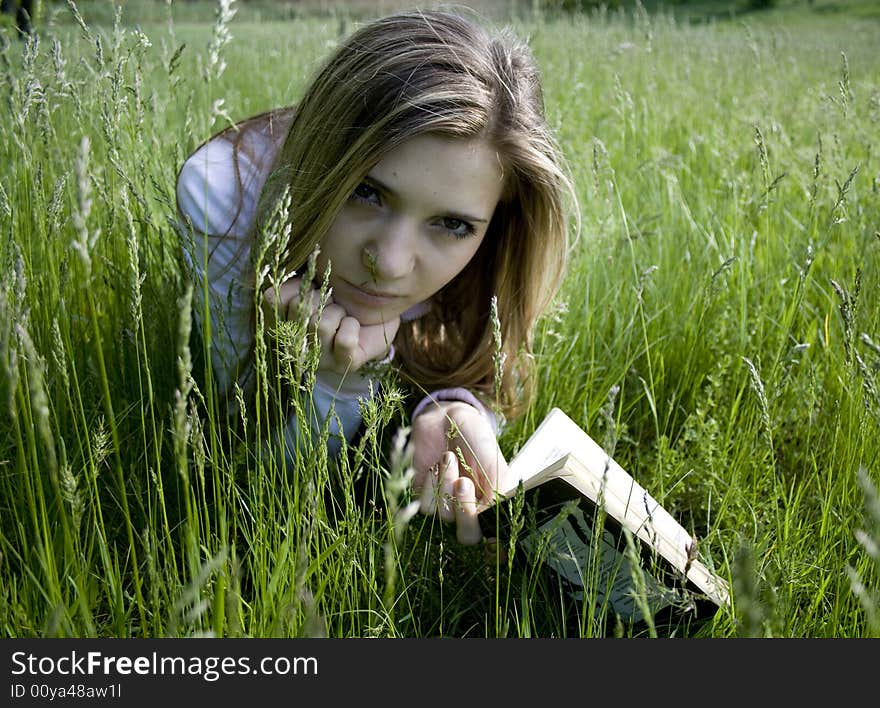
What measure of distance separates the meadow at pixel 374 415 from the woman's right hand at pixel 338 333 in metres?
0.16

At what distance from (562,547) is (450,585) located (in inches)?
10.3

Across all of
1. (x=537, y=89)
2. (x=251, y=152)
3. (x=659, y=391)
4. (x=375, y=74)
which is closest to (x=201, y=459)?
(x=375, y=74)

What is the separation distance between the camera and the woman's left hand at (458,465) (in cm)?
161

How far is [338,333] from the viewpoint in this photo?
1779 mm

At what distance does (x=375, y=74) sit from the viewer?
1813 mm

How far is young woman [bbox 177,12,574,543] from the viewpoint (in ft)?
5.68

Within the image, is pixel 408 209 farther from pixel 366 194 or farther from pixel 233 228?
pixel 233 228

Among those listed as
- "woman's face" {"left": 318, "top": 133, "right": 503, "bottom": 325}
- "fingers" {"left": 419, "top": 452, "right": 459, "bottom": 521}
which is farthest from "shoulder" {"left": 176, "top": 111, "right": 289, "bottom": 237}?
"fingers" {"left": 419, "top": 452, "right": 459, "bottom": 521}

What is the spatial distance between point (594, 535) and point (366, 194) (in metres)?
0.86

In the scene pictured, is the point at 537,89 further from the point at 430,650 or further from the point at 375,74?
the point at 430,650

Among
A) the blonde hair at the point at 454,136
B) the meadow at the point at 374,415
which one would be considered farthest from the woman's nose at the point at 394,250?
the meadow at the point at 374,415

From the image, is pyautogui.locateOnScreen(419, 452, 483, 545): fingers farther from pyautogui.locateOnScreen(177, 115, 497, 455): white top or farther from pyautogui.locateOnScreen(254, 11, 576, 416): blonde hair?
pyautogui.locateOnScreen(177, 115, 497, 455): white top

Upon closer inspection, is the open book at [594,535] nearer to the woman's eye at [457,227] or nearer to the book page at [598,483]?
the book page at [598,483]

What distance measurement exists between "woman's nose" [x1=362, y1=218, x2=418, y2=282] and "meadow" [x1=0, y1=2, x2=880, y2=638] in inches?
10.3
